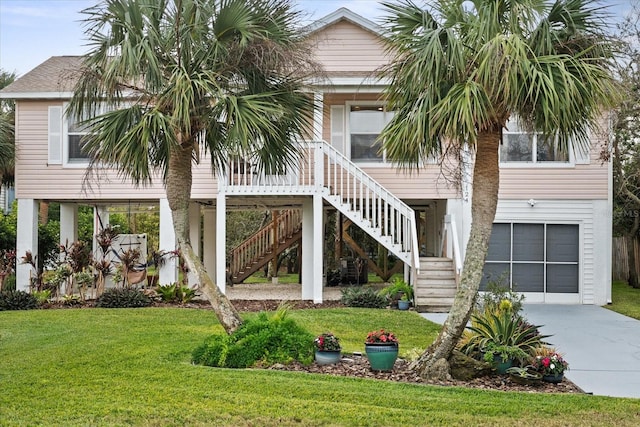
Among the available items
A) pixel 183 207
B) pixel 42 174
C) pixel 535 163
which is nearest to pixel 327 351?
pixel 183 207

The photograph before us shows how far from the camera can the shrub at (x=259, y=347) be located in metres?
8.91

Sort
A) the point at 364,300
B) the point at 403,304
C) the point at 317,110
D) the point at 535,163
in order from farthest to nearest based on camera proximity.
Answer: the point at 535,163 → the point at 364,300 → the point at 403,304 → the point at 317,110

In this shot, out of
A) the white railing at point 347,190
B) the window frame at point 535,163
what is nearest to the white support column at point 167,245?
the white railing at point 347,190

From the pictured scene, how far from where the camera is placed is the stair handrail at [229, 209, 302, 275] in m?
20.9

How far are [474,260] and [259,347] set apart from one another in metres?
2.80

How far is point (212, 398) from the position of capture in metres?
7.28

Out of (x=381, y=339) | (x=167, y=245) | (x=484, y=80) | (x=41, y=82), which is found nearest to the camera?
(x=484, y=80)

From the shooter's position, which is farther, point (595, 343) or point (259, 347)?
point (595, 343)

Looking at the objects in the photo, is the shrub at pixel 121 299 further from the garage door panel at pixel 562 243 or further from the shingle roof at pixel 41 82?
the garage door panel at pixel 562 243

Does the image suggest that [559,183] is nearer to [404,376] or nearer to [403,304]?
[403,304]

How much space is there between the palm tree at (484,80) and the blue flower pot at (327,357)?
A: 1.03 meters

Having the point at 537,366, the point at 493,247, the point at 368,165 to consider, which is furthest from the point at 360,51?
the point at 537,366

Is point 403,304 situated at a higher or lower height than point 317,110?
lower

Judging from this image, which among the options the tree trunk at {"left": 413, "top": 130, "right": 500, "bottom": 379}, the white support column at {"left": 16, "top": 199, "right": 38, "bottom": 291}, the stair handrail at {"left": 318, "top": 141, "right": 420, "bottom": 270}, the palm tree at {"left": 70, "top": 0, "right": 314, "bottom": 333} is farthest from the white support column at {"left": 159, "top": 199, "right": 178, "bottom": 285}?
the tree trunk at {"left": 413, "top": 130, "right": 500, "bottom": 379}
